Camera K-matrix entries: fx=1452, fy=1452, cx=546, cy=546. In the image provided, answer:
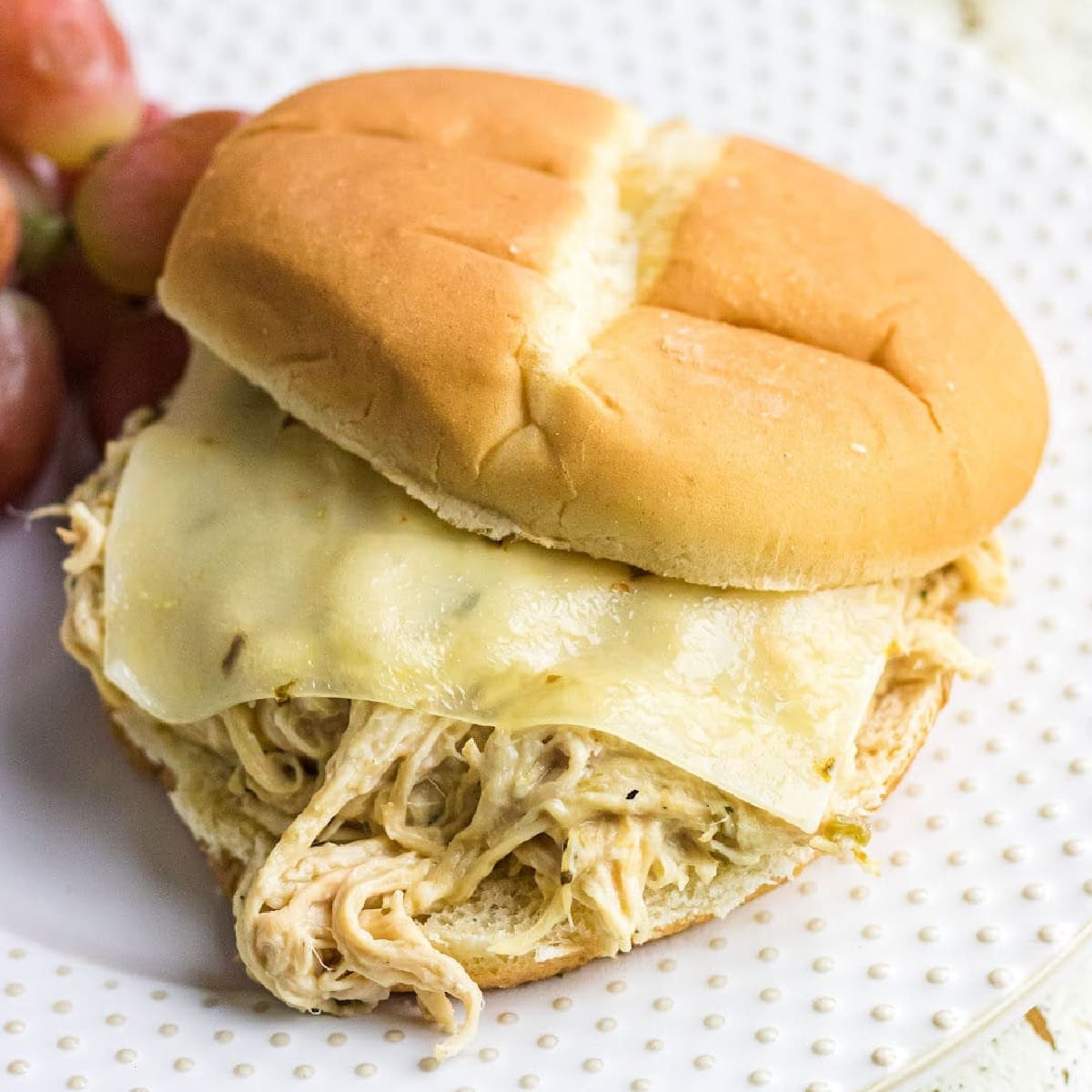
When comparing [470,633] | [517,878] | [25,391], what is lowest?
[517,878]

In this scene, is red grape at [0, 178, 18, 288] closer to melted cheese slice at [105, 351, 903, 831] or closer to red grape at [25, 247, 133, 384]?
red grape at [25, 247, 133, 384]

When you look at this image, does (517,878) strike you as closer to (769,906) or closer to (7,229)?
(769,906)

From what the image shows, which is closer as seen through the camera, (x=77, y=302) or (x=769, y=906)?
(x=769, y=906)

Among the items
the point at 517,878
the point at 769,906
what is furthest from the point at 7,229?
the point at 769,906

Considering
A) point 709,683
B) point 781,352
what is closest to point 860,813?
point 709,683

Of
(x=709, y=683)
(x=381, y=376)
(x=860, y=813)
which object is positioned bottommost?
(x=860, y=813)

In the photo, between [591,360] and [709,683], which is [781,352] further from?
[709,683]
